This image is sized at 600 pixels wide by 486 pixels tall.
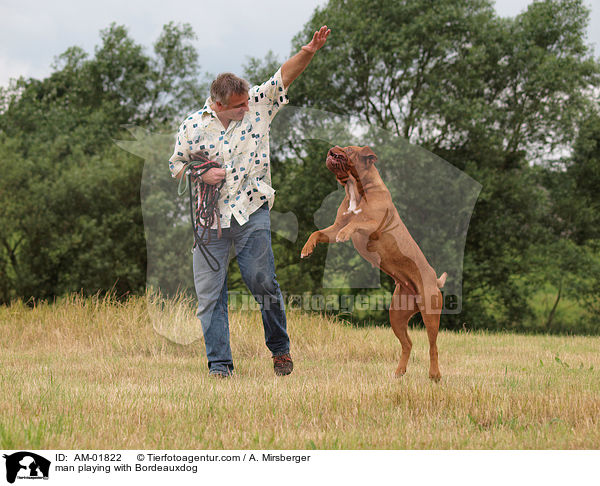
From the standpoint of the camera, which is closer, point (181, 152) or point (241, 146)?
point (241, 146)

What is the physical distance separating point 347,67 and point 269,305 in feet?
33.6

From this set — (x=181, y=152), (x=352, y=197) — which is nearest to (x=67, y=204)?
(x=181, y=152)

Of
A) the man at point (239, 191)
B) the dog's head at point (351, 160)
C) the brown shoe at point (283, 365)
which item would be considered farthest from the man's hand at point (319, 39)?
the brown shoe at point (283, 365)

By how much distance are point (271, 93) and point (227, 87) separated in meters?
0.36

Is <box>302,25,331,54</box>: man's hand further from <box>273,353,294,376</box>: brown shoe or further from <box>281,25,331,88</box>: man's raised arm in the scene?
<box>273,353,294,376</box>: brown shoe

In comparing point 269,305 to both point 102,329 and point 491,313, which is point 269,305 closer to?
point 102,329

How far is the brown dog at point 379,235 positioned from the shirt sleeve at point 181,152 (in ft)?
4.12

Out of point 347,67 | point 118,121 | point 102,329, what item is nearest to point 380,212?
point 102,329

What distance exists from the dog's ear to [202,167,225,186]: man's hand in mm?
1115

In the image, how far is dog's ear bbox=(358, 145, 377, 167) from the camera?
12.5 ft

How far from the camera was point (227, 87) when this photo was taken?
4.19 meters
